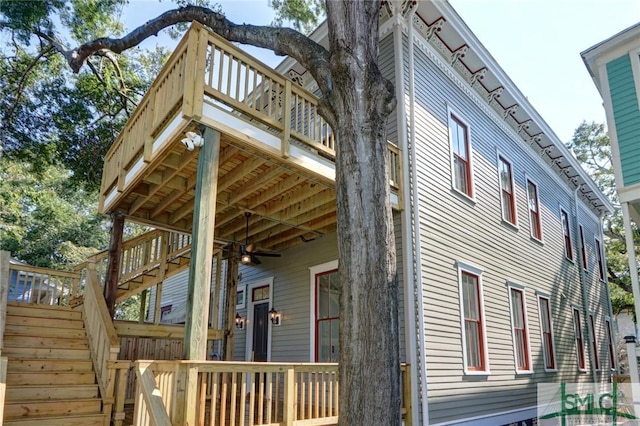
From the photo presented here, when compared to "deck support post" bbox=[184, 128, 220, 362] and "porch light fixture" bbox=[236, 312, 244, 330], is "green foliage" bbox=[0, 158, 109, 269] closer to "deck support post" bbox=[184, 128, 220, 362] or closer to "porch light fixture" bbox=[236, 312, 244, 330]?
"porch light fixture" bbox=[236, 312, 244, 330]

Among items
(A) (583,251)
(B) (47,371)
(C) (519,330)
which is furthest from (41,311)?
(A) (583,251)

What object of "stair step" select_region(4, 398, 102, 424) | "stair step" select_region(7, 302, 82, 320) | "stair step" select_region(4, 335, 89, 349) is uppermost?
"stair step" select_region(7, 302, 82, 320)

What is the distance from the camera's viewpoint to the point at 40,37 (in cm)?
1188

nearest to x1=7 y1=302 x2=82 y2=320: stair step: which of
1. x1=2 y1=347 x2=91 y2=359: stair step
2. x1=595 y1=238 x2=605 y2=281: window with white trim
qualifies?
x1=2 y1=347 x2=91 y2=359: stair step

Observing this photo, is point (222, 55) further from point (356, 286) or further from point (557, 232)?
point (557, 232)

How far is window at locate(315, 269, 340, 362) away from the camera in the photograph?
27.2 ft

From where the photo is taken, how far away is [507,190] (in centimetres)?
1086

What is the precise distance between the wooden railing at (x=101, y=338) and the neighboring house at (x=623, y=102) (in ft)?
27.6

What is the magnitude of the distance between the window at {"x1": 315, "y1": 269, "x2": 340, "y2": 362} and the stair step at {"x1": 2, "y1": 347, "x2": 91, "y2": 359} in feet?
13.0

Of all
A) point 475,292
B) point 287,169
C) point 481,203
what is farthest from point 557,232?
point 287,169

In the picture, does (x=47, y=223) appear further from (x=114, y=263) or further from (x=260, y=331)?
(x=114, y=263)

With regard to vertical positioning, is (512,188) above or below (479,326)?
above

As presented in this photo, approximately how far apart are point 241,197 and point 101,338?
2.78 meters

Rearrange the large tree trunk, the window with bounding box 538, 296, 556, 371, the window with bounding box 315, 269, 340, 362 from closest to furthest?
1. the large tree trunk
2. the window with bounding box 315, 269, 340, 362
3. the window with bounding box 538, 296, 556, 371
